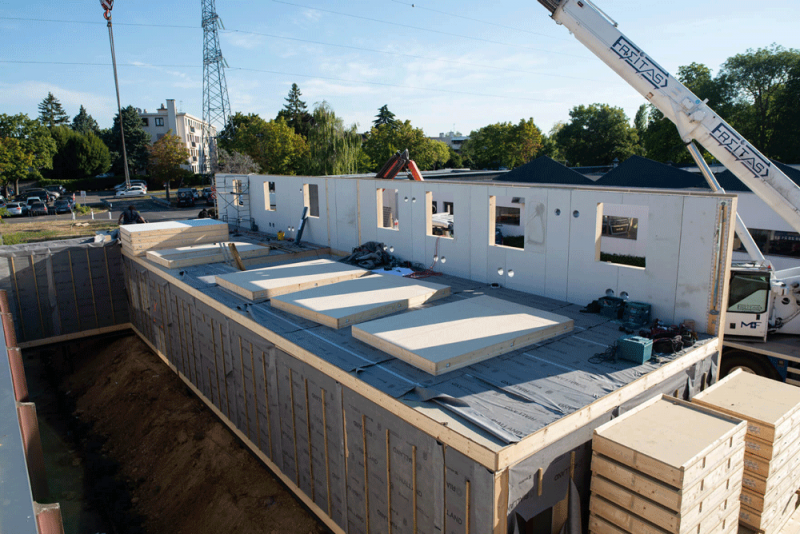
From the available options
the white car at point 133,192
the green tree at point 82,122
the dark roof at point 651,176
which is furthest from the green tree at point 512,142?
the green tree at point 82,122

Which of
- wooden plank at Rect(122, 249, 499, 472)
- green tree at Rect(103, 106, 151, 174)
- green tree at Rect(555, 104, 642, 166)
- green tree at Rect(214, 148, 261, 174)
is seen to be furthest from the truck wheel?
green tree at Rect(103, 106, 151, 174)

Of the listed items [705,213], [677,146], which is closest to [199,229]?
→ [705,213]

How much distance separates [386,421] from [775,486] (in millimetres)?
6188

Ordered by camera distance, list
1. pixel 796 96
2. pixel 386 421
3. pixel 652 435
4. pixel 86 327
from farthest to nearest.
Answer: pixel 796 96, pixel 86 327, pixel 386 421, pixel 652 435

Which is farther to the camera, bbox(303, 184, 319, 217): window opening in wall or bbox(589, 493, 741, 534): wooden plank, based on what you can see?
bbox(303, 184, 319, 217): window opening in wall

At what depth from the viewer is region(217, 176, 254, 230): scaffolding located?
921 inches

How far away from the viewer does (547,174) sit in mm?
28438

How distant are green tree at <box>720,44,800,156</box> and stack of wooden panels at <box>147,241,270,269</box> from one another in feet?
162

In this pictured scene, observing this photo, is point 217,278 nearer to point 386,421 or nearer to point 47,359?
point 386,421

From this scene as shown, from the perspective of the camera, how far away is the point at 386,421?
7.27 metres

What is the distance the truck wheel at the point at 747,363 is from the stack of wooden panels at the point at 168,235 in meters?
17.3

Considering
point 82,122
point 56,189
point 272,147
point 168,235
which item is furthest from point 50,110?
point 168,235

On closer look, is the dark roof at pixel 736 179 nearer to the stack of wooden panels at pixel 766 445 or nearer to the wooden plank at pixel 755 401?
the wooden plank at pixel 755 401

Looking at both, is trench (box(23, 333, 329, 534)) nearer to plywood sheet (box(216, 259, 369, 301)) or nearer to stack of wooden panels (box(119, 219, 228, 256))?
plywood sheet (box(216, 259, 369, 301))
